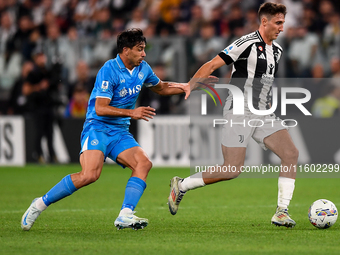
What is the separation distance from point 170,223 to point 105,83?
174 centimetres

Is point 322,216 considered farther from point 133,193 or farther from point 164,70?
point 164,70

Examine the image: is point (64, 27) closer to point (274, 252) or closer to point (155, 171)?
point (155, 171)

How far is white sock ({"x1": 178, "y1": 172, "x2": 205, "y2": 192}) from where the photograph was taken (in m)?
6.78

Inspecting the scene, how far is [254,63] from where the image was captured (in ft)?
21.4

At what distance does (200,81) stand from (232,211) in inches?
78.4

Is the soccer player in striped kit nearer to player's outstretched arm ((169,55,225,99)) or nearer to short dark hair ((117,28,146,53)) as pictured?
player's outstretched arm ((169,55,225,99))

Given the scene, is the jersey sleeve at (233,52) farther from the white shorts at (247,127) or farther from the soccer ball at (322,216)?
the soccer ball at (322,216)

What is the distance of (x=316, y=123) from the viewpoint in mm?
13055

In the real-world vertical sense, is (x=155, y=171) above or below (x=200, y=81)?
below

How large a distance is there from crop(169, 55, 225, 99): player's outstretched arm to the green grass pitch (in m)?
1.49

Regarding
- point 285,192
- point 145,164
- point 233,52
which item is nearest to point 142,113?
point 145,164

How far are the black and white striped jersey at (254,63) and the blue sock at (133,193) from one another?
1.28m

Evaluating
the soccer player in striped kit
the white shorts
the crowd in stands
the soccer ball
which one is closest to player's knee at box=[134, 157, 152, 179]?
the soccer player in striped kit

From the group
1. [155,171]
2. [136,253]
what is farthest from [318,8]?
[136,253]
